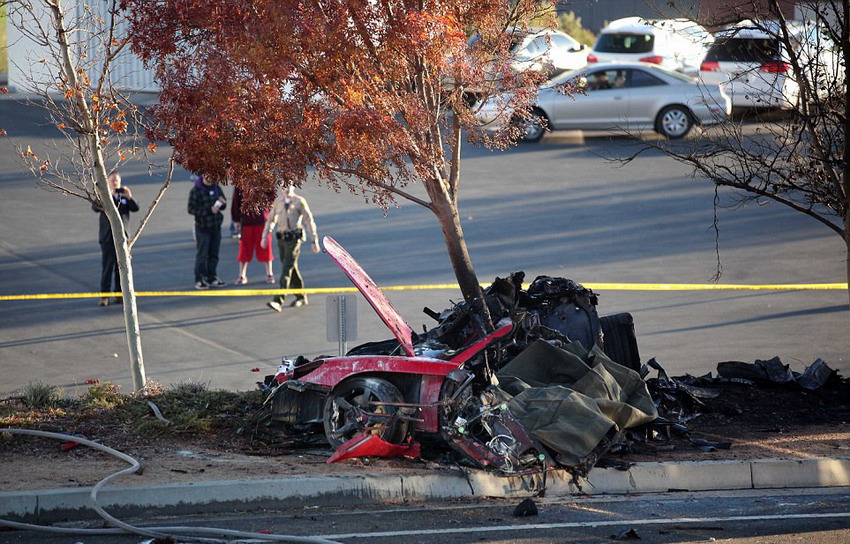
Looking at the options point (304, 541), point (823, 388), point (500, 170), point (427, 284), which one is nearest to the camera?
point (304, 541)

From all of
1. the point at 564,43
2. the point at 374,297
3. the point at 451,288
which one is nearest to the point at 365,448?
the point at 374,297

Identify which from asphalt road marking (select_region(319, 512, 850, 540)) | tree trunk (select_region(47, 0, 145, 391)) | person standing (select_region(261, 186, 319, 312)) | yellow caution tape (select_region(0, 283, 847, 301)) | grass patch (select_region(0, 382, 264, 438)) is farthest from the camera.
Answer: yellow caution tape (select_region(0, 283, 847, 301))

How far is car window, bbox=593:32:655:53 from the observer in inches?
1233

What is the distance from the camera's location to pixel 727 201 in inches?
828

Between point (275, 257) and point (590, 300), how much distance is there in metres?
9.18

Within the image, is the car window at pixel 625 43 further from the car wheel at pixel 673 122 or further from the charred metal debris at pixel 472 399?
the charred metal debris at pixel 472 399

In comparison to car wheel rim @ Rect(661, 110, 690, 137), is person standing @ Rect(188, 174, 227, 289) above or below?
below

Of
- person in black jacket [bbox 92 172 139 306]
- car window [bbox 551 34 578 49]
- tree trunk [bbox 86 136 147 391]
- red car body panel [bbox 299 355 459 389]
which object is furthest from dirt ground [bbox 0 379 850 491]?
car window [bbox 551 34 578 49]

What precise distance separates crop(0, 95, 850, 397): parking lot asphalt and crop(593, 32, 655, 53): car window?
6.96 m

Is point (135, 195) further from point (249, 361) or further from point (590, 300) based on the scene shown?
point (590, 300)

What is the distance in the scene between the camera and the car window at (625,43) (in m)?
31.3

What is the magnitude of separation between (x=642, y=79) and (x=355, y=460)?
19.9 metres

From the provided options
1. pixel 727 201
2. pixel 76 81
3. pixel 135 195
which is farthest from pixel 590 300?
pixel 135 195

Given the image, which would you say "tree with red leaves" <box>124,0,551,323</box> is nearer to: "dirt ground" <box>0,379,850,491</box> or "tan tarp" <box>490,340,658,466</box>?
"tan tarp" <box>490,340,658,466</box>
